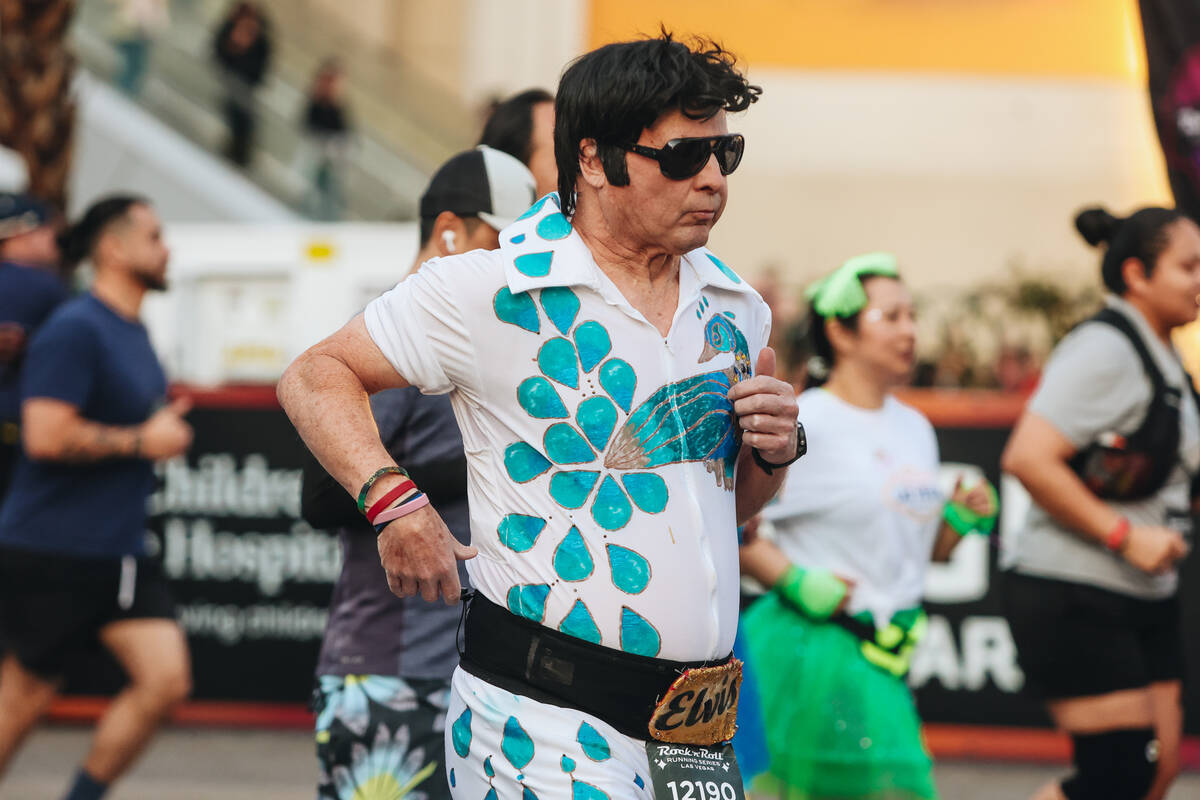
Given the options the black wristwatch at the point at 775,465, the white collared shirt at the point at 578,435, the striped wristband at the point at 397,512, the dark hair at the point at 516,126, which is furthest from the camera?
Result: the dark hair at the point at 516,126

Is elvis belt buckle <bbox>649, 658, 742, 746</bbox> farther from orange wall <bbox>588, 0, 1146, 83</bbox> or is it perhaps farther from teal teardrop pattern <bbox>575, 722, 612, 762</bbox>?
orange wall <bbox>588, 0, 1146, 83</bbox>

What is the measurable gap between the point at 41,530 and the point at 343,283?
6264 mm

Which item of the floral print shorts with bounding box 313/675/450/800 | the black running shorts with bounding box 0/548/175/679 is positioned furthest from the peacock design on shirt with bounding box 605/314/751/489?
the black running shorts with bounding box 0/548/175/679

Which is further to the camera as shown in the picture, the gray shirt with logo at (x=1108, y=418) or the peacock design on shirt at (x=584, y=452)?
the gray shirt with logo at (x=1108, y=418)

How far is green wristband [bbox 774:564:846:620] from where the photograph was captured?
14.9 feet

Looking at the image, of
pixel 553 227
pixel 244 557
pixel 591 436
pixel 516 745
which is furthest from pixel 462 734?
pixel 244 557

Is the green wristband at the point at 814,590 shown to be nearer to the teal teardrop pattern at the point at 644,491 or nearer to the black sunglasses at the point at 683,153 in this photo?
the teal teardrop pattern at the point at 644,491

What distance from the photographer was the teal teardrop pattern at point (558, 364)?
2.73 meters

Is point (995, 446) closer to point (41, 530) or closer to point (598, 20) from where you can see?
point (41, 530)

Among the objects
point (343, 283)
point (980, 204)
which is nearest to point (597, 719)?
point (343, 283)

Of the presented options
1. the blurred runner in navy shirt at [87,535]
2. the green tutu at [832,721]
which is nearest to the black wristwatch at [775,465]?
the green tutu at [832,721]

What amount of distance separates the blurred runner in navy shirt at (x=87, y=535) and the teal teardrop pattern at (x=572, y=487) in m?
3.24

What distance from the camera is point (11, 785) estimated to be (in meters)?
6.75

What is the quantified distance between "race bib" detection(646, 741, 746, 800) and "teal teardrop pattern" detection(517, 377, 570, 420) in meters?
0.61
